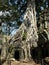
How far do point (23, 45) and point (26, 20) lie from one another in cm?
168

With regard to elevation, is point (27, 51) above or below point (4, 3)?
below

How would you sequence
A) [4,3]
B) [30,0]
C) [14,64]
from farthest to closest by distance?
[4,3] → [30,0] → [14,64]

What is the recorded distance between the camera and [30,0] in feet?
52.9

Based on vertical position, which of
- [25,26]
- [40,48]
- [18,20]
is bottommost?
[40,48]

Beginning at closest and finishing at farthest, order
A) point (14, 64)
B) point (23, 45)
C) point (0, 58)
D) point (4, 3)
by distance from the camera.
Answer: point (0, 58)
point (14, 64)
point (23, 45)
point (4, 3)

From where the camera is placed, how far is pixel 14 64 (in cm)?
1356

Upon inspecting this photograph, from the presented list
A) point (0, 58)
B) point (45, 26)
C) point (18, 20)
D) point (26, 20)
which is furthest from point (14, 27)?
point (0, 58)

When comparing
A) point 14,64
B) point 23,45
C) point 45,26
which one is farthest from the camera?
point 45,26

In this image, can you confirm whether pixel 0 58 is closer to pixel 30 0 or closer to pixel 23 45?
pixel 23 45

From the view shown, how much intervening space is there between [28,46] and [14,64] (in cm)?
176

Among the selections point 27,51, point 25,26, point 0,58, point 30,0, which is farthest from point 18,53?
point 0,58

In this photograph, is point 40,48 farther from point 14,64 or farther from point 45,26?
point 14,64

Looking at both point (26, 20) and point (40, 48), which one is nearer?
point (26, 20)

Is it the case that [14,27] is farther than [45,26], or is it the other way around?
[14,27]
